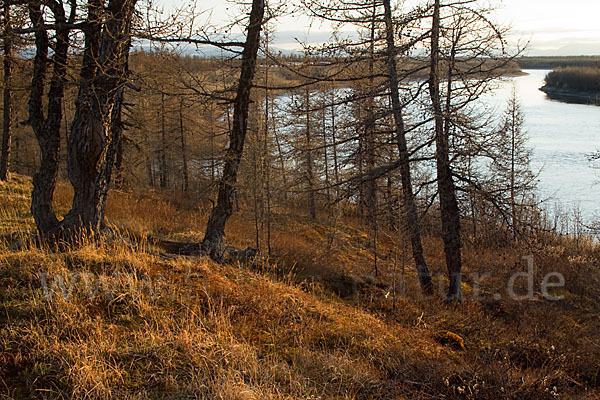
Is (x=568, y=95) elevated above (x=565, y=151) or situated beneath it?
elevated above

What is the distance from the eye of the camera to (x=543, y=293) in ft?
44.9

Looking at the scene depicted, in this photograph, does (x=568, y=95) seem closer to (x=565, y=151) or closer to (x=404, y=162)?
(x=565, y=151)

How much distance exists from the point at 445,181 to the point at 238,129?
4.73 meters

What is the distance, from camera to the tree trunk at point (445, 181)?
8.74 meters

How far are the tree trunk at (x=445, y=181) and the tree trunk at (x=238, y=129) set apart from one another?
12.2ft

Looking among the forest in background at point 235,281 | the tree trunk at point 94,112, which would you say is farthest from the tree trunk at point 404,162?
the tree trunk at point 94,112

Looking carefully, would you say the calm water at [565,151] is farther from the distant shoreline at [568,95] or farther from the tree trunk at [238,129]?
the tree trunk at [238,129]

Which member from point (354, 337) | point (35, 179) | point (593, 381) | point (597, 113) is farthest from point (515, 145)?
point (597, 113)

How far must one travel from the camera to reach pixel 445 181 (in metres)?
9.33

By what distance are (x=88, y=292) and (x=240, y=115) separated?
4.58m

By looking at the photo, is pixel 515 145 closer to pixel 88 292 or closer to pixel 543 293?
pixel 543 293

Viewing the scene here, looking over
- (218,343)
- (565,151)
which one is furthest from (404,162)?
(565,151)

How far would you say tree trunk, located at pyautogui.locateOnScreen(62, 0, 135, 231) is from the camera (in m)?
5.91

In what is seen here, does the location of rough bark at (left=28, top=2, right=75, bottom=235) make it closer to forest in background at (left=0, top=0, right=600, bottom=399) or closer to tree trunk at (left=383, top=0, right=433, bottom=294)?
forest in background at (left=0, top=0, right=600, bottom=399)
